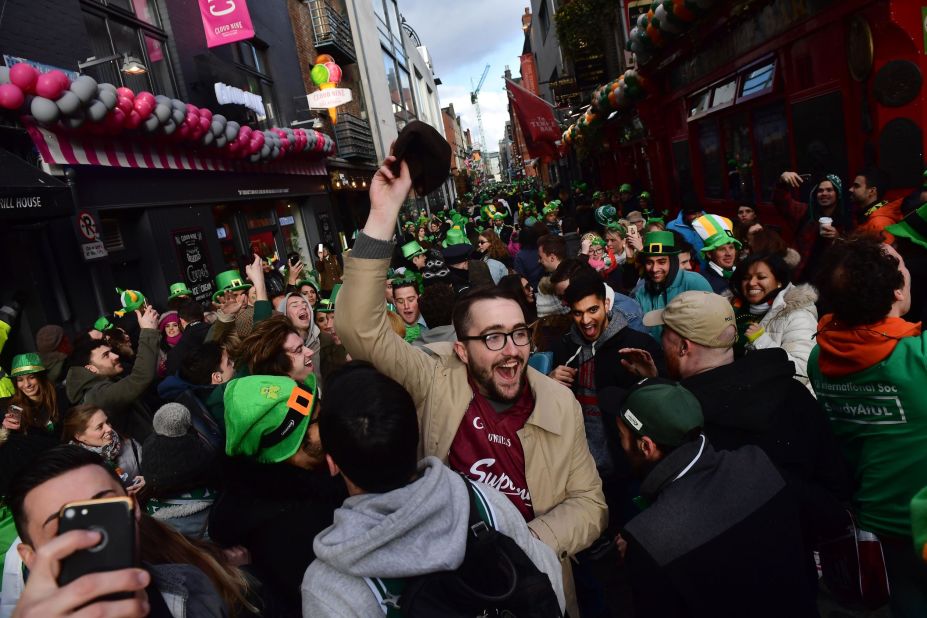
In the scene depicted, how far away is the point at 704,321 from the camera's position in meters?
2.44

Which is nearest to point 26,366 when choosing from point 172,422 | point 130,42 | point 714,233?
point 172,422

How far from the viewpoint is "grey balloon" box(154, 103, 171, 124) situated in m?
8.23

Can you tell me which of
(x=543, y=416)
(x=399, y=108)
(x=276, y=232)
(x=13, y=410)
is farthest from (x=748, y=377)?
(x=399, y=108)

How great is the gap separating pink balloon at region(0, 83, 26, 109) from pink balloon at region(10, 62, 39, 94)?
6cm

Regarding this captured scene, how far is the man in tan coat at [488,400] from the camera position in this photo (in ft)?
6.79

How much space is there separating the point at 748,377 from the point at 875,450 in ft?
1.94

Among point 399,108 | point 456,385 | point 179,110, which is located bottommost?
point 456,385

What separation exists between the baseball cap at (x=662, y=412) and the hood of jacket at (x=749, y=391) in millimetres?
260

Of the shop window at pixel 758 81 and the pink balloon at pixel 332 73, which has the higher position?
the pink balloon at pixel 332 73

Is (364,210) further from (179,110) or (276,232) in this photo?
(179,110)

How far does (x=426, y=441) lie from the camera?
2213 mm

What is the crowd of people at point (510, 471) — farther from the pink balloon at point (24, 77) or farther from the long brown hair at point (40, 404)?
the pink balloon at point (24, 77)

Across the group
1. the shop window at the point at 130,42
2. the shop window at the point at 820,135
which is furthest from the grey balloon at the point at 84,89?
the shop window at the point at 820,135

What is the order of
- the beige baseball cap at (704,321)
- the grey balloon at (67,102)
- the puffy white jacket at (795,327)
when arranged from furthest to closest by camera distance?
the grey balloon at (67,102) < the puffy white jacket at (795,327) < the beige baseball cap at (704,321)
